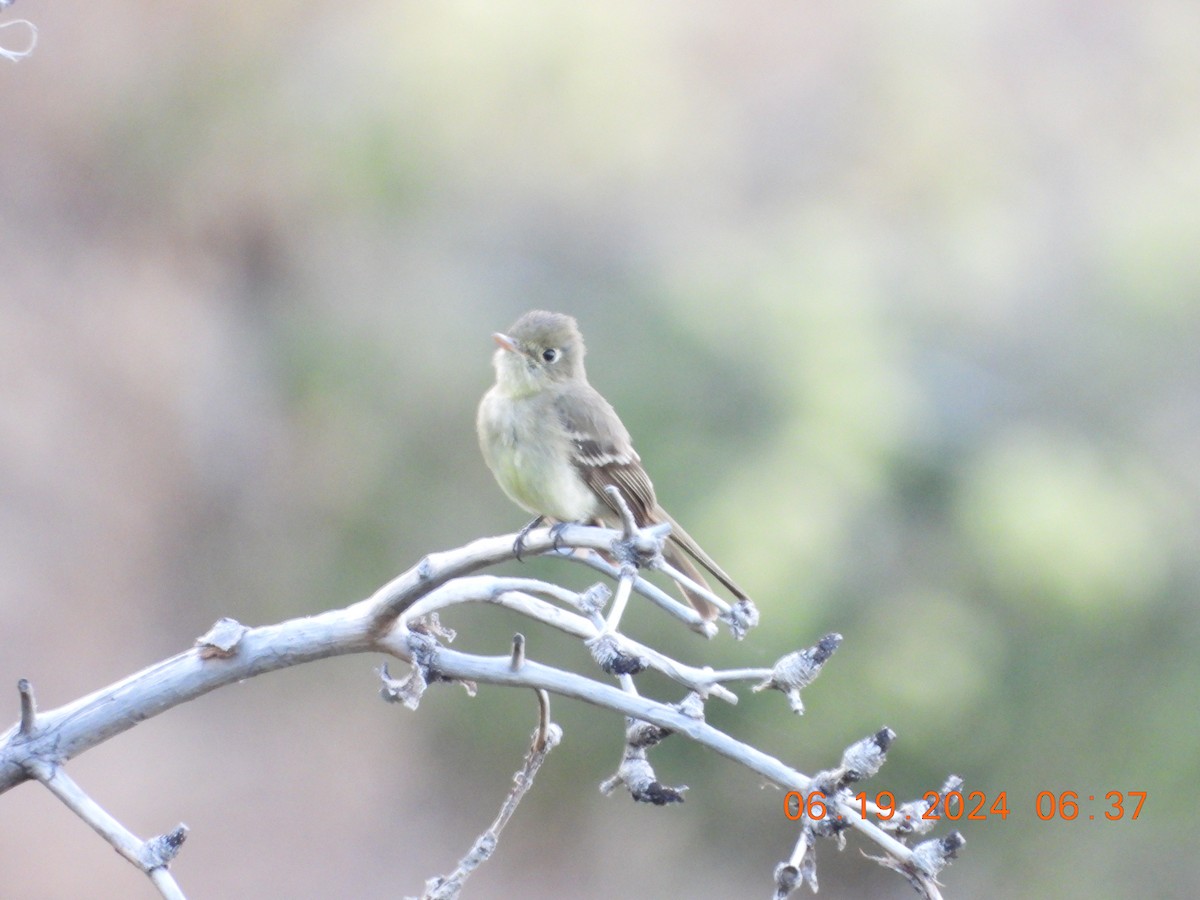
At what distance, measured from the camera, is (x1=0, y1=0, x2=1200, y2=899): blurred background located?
783 cm

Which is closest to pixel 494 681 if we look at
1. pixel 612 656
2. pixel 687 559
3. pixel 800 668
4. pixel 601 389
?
pixel 612 656

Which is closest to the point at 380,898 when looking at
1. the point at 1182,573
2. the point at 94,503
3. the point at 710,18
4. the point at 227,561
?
the point at 227,561

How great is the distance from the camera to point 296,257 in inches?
452

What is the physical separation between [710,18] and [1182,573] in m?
9.33

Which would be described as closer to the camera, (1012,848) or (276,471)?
(1012,848)

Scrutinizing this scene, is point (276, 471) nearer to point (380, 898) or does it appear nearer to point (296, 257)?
point (296, 257)

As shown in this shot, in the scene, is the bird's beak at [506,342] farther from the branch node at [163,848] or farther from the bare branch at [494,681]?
the branch node at [163,848]

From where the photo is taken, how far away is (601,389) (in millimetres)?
8594

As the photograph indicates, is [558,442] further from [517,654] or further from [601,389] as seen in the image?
[601,389]

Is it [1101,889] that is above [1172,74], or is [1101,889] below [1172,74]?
below

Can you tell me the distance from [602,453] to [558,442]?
18 cm

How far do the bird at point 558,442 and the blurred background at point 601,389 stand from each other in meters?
3.30

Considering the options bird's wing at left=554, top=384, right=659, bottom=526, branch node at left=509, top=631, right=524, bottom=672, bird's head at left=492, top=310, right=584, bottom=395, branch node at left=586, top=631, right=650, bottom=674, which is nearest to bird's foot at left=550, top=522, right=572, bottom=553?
branch node at left=509, top=631, right=524, bottom=672

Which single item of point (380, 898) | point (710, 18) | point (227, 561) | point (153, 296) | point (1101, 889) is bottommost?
point (380, 898)
